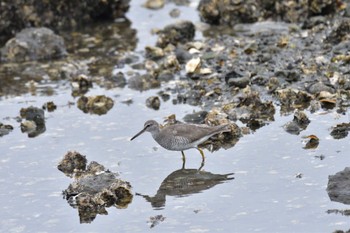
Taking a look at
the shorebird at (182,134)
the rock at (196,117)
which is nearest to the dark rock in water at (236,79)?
the rock at (196,117)

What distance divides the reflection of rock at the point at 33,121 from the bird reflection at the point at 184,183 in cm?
441

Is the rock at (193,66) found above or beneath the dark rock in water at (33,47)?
beneath

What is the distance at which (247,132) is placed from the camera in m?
18.2

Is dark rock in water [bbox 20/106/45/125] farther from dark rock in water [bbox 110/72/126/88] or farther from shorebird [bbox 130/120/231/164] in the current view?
shorebird [bbox 130/120/231/164]

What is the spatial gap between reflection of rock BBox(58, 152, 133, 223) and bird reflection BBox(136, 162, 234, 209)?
509 millimetres

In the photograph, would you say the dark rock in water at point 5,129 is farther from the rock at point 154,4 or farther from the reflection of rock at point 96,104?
the rock at point 154,4

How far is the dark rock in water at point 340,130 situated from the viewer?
1741 centimetres

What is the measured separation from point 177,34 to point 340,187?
1137 centimetres

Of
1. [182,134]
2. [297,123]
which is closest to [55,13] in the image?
[182,134]

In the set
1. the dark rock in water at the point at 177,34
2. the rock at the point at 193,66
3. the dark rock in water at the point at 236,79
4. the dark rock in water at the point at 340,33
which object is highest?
the dark rock in water at the point at 177,34

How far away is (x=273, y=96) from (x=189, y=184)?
4783mm

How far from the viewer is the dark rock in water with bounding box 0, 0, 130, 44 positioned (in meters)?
25.7

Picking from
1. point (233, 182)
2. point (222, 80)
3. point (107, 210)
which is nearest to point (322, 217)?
point (233, 182)

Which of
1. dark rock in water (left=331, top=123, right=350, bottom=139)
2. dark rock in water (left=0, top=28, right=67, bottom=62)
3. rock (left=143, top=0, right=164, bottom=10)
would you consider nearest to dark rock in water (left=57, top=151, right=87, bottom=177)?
dark rock in water (left=331, top=123, right=350, bottom=139)
